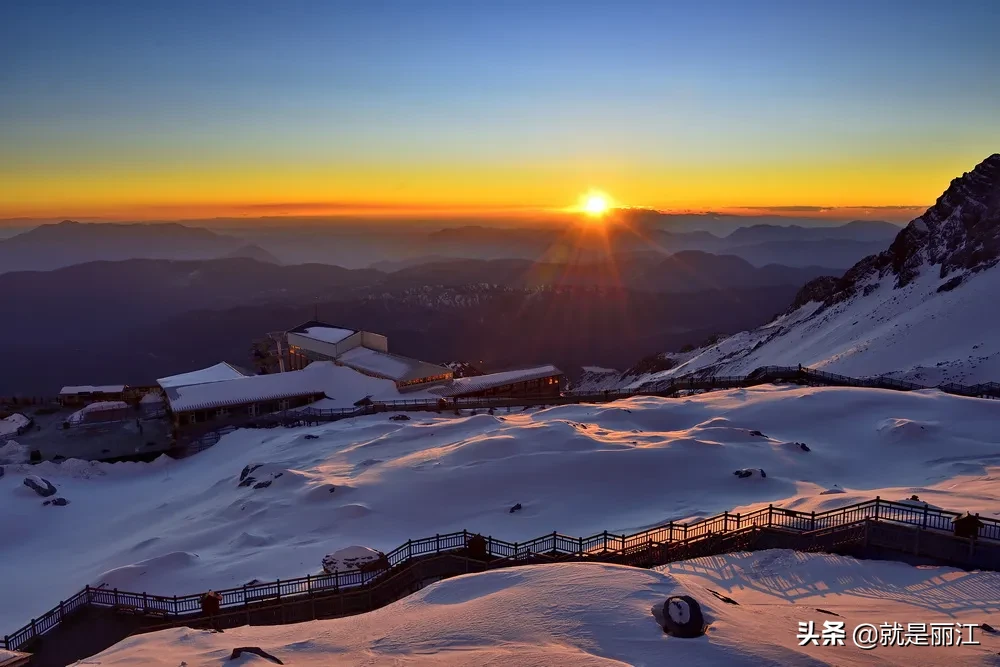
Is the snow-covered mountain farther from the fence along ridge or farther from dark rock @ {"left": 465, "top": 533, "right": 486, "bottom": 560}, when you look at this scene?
dark rock @ {"left": 465, "top": 533, "right": 486, "bottom": 560}

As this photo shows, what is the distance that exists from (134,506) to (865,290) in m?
86.5

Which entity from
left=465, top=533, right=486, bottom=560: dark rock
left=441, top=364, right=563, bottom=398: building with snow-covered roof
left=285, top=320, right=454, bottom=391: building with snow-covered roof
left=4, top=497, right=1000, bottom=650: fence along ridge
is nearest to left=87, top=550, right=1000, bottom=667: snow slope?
left=4, top=497, right=1000, bottom=650: fence along ridge

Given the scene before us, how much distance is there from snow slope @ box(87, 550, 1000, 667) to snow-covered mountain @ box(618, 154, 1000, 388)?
39.7 m

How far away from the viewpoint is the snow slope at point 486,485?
77.7 feet

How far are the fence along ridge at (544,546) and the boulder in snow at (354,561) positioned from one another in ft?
0.72

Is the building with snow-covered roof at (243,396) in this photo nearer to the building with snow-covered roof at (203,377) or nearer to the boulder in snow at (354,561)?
the building with snow-covered roof at (203,377)

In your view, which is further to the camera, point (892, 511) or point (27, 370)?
point (27, 370)

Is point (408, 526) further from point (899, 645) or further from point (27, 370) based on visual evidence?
point (27, 370)

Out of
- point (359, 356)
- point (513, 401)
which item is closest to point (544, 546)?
point (513, 401)

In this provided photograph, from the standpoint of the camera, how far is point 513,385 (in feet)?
193

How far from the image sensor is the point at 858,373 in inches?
2202

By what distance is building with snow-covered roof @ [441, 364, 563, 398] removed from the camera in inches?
2238

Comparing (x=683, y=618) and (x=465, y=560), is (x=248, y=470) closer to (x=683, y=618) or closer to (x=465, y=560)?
(x=465, y=560)

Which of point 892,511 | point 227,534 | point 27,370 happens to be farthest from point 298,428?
point 27,370
